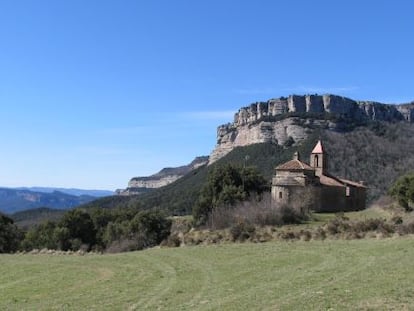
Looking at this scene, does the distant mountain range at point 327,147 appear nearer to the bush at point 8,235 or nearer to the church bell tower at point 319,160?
the church bell tower at point 319,160

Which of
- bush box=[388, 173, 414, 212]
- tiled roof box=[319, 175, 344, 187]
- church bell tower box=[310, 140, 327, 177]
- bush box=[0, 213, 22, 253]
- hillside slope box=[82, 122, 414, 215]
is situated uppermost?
hillside slope box=[82, 122, 414, 215]

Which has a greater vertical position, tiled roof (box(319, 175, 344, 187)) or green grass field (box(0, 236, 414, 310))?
tiled roof (box(319, 175, 344, 187))

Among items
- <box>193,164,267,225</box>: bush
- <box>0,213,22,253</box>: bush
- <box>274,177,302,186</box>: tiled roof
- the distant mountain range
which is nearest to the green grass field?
<box>274,177,302,186</box>: tiled roof

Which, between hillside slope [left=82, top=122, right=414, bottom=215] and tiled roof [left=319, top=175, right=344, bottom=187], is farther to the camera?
hillside slope [left=82, top=122, right=414, bottom=215]

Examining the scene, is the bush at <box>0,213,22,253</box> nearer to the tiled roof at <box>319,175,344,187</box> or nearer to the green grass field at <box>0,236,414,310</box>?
the tiled roof at <box>319,175,344,187</box>

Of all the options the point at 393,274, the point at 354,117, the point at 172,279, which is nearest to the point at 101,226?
the point at 172,279

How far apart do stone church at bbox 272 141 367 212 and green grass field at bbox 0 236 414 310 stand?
3252cm

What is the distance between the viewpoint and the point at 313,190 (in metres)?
66.0

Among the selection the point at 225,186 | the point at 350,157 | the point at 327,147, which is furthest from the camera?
the point at 327,147

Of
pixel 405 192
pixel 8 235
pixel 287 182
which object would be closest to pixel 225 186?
pixel 287 182

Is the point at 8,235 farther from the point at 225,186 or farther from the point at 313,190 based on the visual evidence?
the point at 313,190

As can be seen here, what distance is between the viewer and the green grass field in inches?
584

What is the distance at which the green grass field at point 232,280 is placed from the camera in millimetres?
14844

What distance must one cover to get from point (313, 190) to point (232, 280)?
156ft
